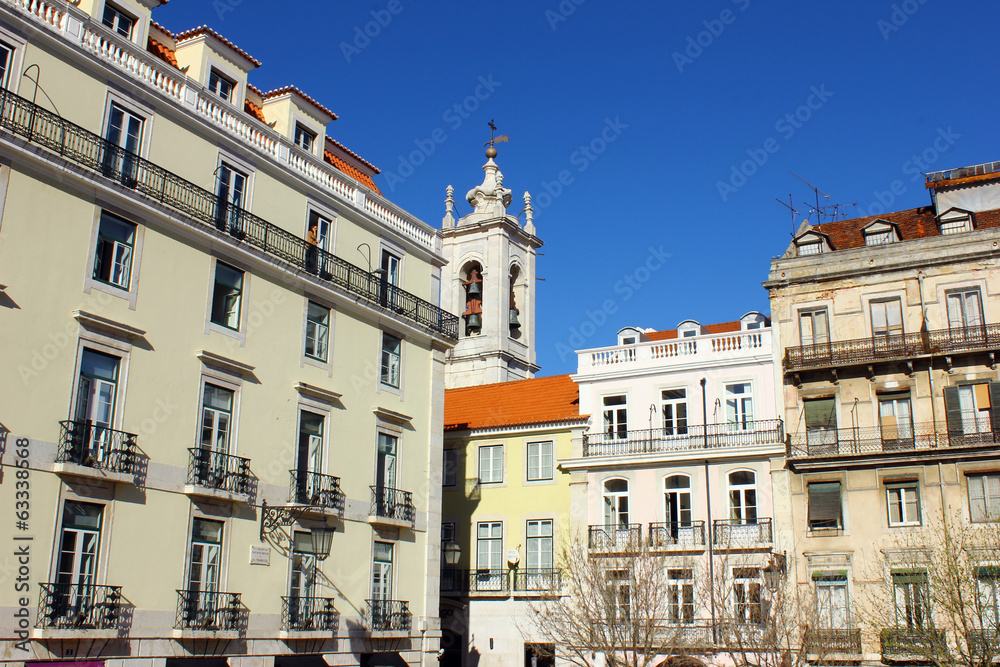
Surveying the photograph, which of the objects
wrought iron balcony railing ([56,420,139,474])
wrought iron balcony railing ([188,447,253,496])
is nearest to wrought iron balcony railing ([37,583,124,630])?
wrought iron balcony railing ([56,420,139,474])

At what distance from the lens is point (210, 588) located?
2175 cm

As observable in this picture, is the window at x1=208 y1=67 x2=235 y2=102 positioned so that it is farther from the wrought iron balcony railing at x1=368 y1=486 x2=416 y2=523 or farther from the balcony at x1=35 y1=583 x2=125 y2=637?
the balcony at x1=35 y1=583 x2=125 y2=637

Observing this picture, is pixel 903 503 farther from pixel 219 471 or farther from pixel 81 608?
pixel 81 608

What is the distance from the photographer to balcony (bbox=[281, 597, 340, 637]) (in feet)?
76.6

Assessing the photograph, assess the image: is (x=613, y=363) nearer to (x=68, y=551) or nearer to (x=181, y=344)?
(x=181, y=344)

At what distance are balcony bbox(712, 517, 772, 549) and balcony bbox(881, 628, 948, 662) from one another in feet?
15.2

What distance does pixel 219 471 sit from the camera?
22219 millimetres

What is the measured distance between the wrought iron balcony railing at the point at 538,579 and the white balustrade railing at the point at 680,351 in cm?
717

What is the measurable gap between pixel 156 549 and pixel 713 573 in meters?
17.1

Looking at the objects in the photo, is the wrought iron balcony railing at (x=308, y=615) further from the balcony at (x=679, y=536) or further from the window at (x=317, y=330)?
the balcony at (x=679, y=536)

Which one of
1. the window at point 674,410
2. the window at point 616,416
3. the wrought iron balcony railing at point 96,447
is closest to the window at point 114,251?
the wrought iron balcony railing at point 96,447

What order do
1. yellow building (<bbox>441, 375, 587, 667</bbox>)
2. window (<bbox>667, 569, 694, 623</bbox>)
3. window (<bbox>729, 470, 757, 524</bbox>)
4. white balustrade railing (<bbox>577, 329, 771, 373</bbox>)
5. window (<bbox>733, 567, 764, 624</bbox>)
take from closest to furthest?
window (<bbox>733, 567, 764, 624</bbox>) → window (<bbox>667, 569, 694, 623</bbox>) → window (<bbox>729, 470, 757, 524</bbox>) → white balustrade railing (<bbox>577, 329, 771, 373</bbox>) → yellow building (<bbox>441, 375, 587, 667</bbox>)

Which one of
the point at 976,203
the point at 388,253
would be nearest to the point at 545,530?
the point at 388,253

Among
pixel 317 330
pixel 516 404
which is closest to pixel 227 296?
pixel 317 330
